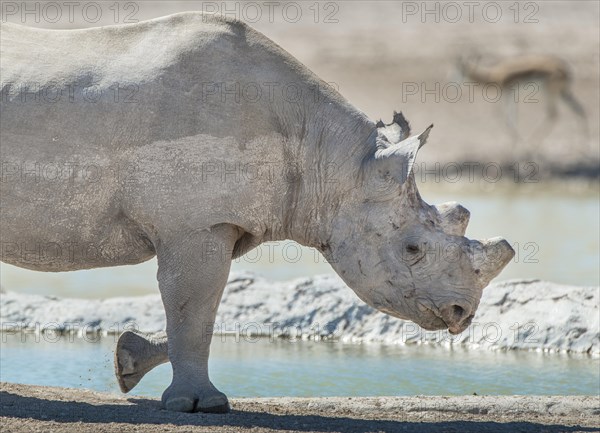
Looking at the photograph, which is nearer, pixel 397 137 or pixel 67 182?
pixel 67 182

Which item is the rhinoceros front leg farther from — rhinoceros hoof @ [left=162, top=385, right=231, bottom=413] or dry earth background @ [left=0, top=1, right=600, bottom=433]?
dry earth background @ [left=0, top=1, right=600, bottom=433]

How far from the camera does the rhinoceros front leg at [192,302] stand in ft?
25.6

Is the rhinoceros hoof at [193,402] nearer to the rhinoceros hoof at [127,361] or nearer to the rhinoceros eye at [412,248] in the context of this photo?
the rhinoceros hoof at [127,361]

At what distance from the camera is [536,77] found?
108ft

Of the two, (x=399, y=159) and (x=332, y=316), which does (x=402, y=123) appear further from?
(x=332, y=316)

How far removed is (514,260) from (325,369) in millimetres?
6186

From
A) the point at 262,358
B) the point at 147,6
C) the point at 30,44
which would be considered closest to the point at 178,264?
the point at 30,44

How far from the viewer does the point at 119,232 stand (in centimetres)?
793

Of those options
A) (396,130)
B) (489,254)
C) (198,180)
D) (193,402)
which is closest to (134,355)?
(193,402)

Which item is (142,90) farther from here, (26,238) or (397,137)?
(397,137)

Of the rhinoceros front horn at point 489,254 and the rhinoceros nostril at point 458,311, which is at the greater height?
the rhinoceros front horn at point 489,254

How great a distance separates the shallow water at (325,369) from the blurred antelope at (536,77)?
21.6m

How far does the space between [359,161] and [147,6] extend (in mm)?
41765

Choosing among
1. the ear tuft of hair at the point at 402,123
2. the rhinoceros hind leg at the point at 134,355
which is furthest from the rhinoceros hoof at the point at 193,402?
the ear tuft of hair at the point at 402,123
